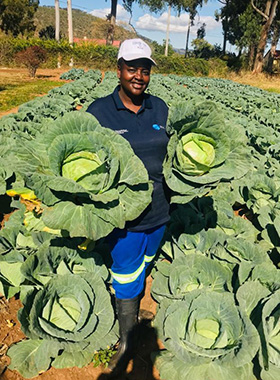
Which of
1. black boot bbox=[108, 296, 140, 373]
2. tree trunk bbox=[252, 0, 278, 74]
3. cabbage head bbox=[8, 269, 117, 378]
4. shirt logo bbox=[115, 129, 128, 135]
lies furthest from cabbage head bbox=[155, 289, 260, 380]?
tree trunk bbox=[252, 0, 278, 74]

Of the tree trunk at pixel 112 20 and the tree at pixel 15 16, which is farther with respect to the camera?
the tree trunk at pixel 112 20

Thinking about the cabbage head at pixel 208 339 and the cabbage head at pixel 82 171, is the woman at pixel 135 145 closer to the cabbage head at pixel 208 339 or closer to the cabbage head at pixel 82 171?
the cabbage head at pixel 82 171

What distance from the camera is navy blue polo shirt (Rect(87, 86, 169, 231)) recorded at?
6.14 feet

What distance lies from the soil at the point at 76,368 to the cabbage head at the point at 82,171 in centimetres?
146

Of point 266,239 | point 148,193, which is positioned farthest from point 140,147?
point 266,239

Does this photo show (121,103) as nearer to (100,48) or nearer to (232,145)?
(232,145)

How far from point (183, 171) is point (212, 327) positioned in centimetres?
119

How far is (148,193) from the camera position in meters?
1.74

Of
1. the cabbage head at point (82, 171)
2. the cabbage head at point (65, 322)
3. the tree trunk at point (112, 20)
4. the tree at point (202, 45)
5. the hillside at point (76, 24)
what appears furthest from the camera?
the hillside at point (76, 24)

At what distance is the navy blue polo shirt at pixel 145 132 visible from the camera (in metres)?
1.87

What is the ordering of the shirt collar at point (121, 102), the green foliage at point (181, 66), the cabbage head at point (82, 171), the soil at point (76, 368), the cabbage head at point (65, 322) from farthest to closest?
1. the green foliage at point (181, 66)
2. the soil at point (76, 368)
3. the cabbage head at point (65, 322)
4. the shirt collar at point (121, 102)
5. the cabbage head at point (82, 171)

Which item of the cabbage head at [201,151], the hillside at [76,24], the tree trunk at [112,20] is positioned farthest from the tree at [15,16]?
the hillside at [76,24]

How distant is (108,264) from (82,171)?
56.0 inches

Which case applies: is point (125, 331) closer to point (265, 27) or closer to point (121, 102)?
point (121, 102)
